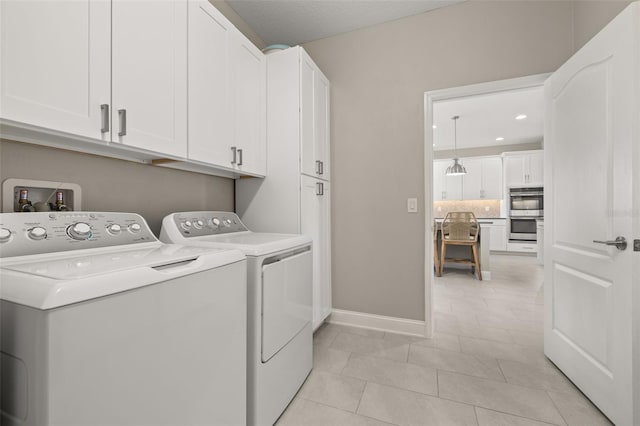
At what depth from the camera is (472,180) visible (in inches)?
271

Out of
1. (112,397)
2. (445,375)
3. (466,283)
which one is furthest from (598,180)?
(466,283)

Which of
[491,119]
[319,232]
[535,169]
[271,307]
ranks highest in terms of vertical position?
[491,119]

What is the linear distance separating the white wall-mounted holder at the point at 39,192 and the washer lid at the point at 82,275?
1.09 feet

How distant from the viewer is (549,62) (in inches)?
82.1

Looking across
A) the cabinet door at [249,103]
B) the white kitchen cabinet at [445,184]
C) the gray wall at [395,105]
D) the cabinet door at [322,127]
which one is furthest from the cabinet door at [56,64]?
the white kitchen cabinet at [445,184]

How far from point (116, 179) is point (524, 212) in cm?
736

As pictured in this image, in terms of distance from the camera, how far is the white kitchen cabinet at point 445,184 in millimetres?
7020

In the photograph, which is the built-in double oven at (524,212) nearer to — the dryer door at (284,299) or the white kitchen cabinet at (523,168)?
the white kitchen cabinet at (523,168)

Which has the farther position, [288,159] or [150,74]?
[288,159]

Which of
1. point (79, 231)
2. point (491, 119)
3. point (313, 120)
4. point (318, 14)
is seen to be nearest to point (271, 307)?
point (79, 231)

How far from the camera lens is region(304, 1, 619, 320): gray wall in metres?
2.17

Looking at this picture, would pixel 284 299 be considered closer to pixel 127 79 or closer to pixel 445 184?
pixel 127 79

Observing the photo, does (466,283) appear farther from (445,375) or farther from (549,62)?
(549,62)

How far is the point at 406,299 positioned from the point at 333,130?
67.1 inches
